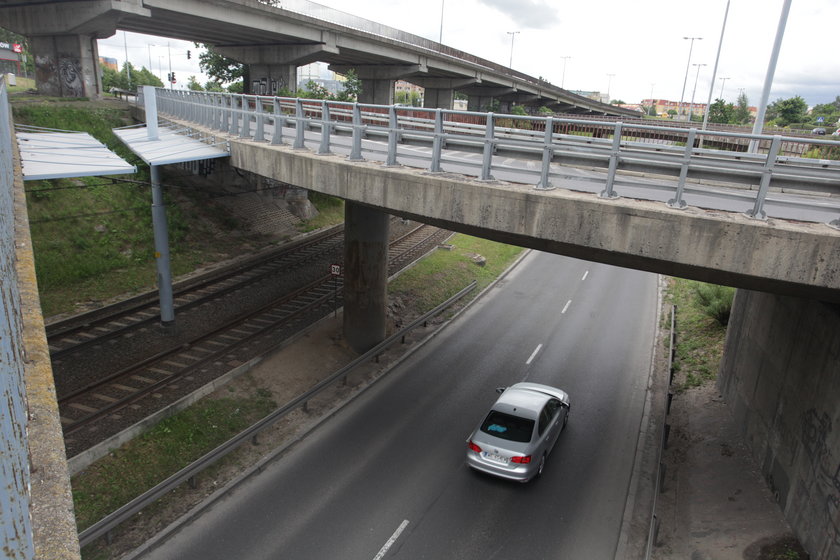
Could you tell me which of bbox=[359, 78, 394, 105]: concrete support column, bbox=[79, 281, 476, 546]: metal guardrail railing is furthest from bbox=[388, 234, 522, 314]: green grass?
bbox=[359, 78, 394, 105]: concrete support column

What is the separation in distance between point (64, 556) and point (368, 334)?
15182 mm

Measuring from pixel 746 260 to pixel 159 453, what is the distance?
11.7m

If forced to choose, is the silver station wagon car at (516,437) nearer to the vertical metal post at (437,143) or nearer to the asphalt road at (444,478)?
the asphalt road at (444,478)

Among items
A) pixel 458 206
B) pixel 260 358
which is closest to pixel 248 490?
pixel 260 358

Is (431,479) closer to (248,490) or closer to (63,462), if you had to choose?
(248,490)

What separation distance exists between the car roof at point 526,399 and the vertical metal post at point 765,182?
6310 mm

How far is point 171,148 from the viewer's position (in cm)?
1831

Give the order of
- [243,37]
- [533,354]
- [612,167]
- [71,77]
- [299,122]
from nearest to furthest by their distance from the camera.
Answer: [612,167] < [299,122] < [533,354] < [71,77] < [243,37]

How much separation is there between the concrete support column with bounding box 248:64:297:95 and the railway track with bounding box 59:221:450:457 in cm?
2206

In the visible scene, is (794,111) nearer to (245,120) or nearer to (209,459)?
(245,120)

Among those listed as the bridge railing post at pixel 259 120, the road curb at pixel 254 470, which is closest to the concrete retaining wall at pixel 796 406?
the road curb at pixel 254 470

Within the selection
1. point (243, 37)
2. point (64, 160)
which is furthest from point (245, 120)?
point (243, 37)

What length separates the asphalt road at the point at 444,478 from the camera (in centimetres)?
992

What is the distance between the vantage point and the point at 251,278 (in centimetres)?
2167
